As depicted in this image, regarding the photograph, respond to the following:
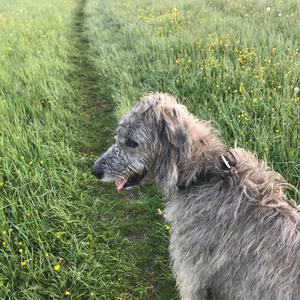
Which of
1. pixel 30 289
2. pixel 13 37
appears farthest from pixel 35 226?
pixel 13 37

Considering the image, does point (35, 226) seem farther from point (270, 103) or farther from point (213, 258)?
point (270, 103)

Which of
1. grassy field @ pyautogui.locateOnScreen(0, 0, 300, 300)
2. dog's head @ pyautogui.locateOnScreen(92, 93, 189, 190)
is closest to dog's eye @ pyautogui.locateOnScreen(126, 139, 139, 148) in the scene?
dog's head @ pyautogui.locateOnScreen(92, 93, 189, 190)

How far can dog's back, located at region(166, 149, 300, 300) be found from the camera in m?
2.38

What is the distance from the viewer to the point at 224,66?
6203 mm

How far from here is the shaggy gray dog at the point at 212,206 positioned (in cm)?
243

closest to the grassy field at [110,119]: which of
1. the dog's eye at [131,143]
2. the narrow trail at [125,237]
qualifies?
the narrow trail at [125,237]

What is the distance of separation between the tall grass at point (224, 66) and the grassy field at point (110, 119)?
0.02m

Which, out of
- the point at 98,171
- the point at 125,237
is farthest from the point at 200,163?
the point at 125,237

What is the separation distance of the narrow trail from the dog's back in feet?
2.40

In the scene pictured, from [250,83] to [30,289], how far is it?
417cm

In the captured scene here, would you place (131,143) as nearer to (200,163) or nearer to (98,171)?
(98,171)

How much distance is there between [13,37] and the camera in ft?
32.0

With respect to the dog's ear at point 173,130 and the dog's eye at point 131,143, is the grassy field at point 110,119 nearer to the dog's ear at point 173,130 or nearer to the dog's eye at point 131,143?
the dog's eye at point 131,143

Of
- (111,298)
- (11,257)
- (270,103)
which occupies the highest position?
(270,103)
